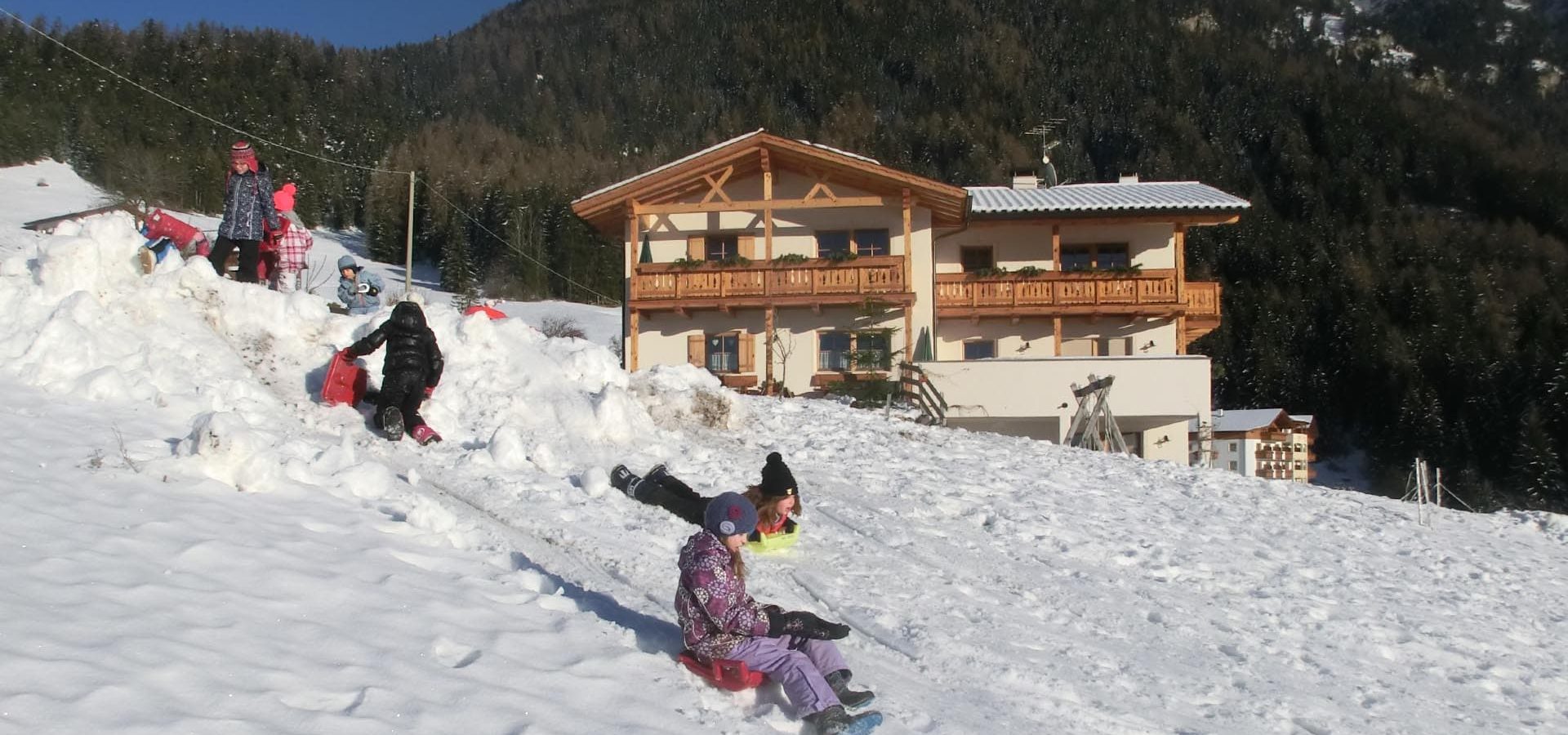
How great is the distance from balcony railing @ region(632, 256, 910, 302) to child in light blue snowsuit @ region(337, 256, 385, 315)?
961 centimetres

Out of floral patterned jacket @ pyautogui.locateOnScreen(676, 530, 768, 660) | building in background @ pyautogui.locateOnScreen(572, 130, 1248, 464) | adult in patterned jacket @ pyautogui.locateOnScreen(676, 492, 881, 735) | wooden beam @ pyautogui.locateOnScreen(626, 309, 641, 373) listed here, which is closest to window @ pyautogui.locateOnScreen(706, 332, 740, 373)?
building in background @ pyautogui.locateOnScreen(572, 130, 1248, 464)

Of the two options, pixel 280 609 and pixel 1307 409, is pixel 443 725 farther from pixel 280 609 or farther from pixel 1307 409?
pixel 1307 409

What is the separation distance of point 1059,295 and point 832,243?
5.41 meters

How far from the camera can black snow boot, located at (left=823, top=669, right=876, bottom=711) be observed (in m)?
5.29

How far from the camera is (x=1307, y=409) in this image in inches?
2397

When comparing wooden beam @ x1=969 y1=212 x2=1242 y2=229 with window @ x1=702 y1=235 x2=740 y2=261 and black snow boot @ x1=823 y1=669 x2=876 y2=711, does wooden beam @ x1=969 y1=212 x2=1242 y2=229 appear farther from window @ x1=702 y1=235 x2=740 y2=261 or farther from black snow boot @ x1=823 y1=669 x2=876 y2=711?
black snow boot @ x1=823 y1=669 x2=876 y2=711

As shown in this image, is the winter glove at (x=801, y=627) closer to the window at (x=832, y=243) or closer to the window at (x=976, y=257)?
the window at (x=832, y=243)

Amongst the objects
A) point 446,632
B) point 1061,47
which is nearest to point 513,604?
point 446,632

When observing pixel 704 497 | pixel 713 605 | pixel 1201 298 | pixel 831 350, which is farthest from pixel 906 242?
pixel 713 605

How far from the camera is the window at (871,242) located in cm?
2655

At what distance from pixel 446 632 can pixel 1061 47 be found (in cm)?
12743

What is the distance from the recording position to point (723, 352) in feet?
86.2

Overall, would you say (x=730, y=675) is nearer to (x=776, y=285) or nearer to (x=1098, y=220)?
(x=776, y=285)

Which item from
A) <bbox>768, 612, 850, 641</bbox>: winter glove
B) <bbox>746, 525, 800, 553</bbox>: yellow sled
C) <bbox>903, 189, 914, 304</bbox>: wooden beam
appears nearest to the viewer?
<bbox>768, 612, 850, 641</bbox>: winter glove
